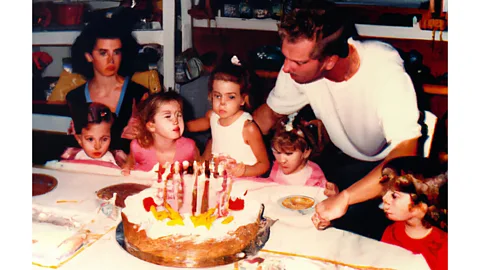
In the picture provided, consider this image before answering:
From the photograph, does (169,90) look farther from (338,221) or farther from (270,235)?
(338,221)

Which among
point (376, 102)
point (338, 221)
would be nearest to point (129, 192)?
point (338, 221)

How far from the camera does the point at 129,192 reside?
314 centimetres

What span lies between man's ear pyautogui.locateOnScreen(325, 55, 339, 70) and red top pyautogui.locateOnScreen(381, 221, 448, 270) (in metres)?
0.92

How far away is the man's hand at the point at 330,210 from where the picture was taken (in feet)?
9.55

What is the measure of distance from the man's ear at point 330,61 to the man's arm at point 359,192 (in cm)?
56

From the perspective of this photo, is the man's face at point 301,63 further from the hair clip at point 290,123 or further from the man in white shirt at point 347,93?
the hair clip at point 290,123

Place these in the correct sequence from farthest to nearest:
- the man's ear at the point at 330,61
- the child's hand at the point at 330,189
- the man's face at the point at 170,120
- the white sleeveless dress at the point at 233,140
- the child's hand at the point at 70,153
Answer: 1. the child's hand at the point at 70,153
2. the man's face at the point at 170,120
3. the white sleeveless dress at the point at 233,140
4. the child's hand at the point at 330,189
5. the man's ear at the point at 330,61

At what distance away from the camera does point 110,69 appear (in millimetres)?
3254

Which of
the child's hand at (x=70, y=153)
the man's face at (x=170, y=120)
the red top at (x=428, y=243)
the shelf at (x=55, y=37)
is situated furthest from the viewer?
the child's hand at (x=70, y=153)

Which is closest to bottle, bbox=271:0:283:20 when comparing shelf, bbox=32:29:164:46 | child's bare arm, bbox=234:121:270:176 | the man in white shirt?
the man in white shirt

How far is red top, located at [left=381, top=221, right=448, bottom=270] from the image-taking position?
108 inches

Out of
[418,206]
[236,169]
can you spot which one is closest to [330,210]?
[418,206]

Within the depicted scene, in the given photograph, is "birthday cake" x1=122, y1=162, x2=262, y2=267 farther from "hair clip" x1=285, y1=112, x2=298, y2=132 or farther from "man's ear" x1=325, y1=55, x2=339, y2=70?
"man's ear" x1=325, y1=55, x2=339, y2=70

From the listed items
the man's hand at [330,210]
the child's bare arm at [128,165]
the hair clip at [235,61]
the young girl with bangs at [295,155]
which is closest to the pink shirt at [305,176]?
the young girl with bangs at [295,155]
